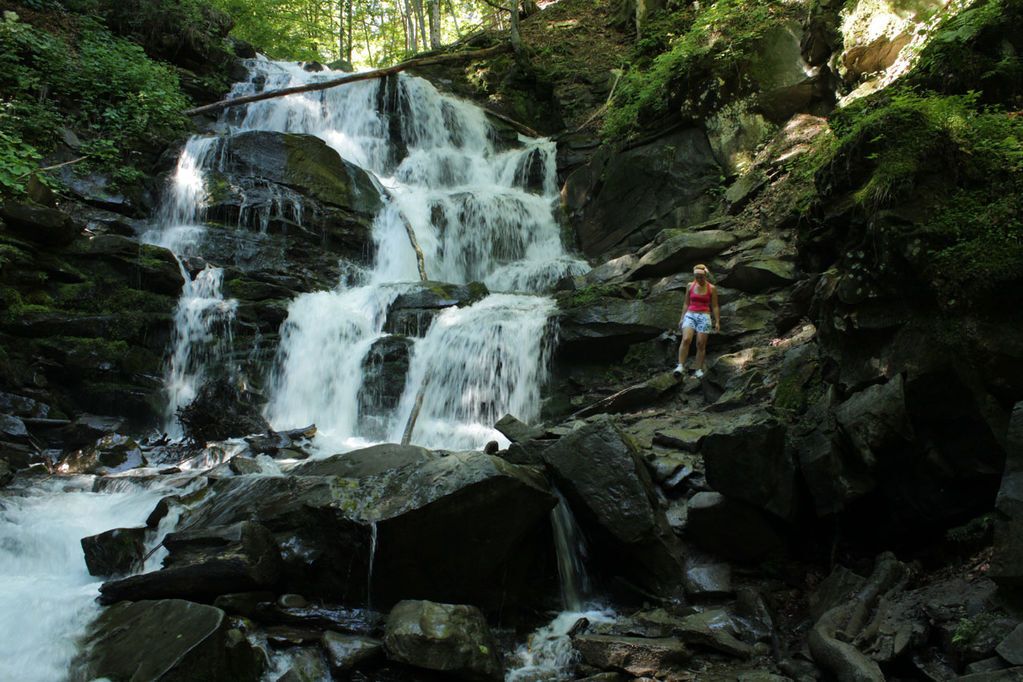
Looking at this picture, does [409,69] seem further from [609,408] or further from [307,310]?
[609,408]

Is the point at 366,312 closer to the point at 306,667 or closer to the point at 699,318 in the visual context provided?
the point at 699,318

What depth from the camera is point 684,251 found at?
430 inches

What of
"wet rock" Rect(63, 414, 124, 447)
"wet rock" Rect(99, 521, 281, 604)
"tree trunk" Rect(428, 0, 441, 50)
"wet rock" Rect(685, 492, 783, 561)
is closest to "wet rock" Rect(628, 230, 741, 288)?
"wet rock" Rect(685, 492, 783, 561)

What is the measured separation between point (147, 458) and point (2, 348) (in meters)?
2.76

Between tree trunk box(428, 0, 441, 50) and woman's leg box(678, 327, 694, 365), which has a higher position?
tree trunk box(428, 0, 441, 50)

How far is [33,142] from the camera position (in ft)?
40.9

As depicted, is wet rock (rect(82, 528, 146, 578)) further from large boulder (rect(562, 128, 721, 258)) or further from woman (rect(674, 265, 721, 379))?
large boulder (rect(562, 128, 721, 258))

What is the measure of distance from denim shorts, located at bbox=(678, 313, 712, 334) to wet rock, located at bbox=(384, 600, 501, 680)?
5634 millimetres

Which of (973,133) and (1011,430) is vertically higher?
(973,133)

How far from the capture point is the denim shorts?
9211mm

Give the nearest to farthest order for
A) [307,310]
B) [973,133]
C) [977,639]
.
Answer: [977,639], [973,133], [307,310]

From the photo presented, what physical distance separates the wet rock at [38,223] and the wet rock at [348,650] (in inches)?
351

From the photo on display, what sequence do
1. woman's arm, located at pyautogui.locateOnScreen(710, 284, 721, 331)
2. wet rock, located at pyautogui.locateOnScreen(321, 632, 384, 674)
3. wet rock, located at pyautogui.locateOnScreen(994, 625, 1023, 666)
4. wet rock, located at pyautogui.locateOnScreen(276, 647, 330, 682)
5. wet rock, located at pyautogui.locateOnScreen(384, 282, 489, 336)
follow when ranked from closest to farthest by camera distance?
wet rock, located at pyautogui.locateOnScreen(994, 625, 1023, 666) → wet rock, located at pyautogui.locateOnScreen(276, 647, 330, 682) → wet rock, located at pyautogui.locateOnScreen(321, 632, 384, 674) → woman's arm, located at pyautogui.locateOnScreen(710, 284, 721, 331) → wet rock, located at pyautogui.locateOnScreen(384, 282, 489, 336)

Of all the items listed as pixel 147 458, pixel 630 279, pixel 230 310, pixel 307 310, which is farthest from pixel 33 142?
pixel 630 279
